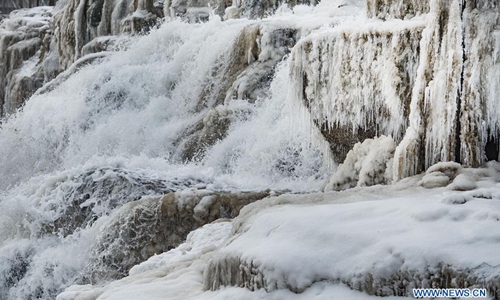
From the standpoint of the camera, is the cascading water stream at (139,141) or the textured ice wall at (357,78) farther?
the cascading water stream at (139,141)

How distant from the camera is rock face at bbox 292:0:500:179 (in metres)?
5.67

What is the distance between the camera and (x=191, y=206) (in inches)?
304

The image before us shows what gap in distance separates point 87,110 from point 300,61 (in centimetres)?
679

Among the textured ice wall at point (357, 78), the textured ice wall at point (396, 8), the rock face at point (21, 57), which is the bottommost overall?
the rock face at point (21, 57)

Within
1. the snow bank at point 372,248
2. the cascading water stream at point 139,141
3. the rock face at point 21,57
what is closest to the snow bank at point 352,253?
the snow bank at point 372,248

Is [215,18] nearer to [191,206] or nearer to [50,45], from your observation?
[191,206]

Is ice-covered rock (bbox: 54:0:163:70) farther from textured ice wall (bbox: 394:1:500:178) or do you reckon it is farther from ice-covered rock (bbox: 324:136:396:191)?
textured ice wall (bbox: 394:1:500:178)
